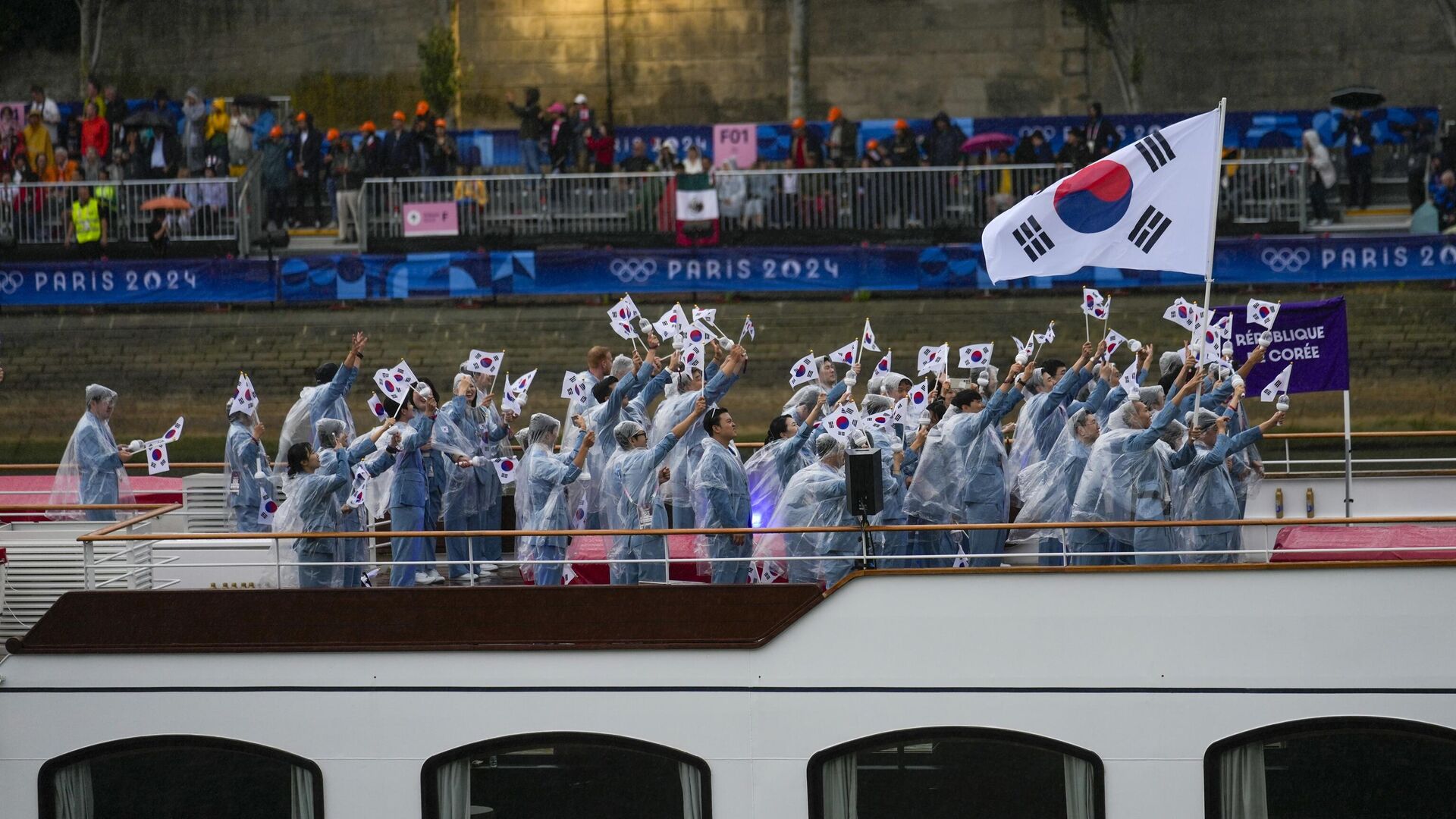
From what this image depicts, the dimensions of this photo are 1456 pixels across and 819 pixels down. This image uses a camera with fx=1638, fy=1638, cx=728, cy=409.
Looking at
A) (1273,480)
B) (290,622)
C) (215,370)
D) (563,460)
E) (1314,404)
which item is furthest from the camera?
(215,370)

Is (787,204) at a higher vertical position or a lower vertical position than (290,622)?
higher

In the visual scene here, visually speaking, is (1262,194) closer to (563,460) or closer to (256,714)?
(563,460)

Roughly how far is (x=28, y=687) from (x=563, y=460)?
3802mm

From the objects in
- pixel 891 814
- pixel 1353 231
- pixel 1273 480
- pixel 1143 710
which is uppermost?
pixel 1353 231

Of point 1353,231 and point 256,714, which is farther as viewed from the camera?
point 1353,231

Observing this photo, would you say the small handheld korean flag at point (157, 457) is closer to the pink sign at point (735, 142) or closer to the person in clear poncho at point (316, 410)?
the person in clear poncho at point (316, 410)

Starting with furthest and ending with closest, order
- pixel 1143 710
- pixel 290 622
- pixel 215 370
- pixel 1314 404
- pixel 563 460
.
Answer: pixel 215 370 < pixel 1314 404 < pixel 563 460 < pixel 290 622 < pixel 1143 710

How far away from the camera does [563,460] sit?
38.1 feet

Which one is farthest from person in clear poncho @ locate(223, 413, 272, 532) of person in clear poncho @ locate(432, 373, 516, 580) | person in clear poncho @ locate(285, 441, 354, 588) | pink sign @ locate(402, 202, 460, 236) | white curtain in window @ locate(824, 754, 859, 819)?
pink sign @ locate(402, 202, 460, 236)

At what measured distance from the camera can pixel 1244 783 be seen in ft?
28.7

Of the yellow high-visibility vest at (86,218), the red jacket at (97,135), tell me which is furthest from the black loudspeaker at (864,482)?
the red jacket at (97,135)

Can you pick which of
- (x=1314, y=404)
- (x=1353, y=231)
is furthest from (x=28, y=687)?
(x=1353, y=231)

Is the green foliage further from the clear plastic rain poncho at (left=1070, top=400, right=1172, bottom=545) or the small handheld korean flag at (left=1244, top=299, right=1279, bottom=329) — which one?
the clear plastic rain poncho at (left=1070, top=400, right=1172, bottom=545)

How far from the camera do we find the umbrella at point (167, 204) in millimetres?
26578
